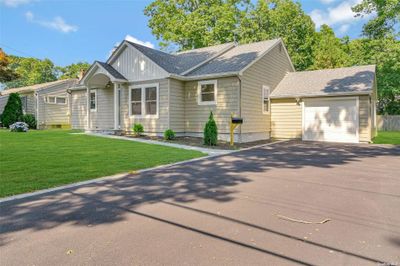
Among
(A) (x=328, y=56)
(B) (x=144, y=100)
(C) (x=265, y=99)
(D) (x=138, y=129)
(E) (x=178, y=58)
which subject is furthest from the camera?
(A) (x=328, y=56)

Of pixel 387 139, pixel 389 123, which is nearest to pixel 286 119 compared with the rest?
pixel 387 139

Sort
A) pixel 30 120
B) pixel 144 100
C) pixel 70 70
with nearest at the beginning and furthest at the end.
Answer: pixel 144 100 → pixel 30 120 → pixel 70 70

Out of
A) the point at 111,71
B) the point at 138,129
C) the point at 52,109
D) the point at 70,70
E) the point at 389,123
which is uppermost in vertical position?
the point at 70,70

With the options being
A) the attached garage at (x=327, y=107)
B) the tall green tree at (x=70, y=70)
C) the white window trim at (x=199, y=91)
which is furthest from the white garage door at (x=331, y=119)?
the tall green tree at (x=70, y=70)

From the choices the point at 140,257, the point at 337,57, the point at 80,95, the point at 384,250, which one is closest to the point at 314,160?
the point at 384,250

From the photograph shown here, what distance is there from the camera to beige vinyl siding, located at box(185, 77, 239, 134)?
45.5 ft

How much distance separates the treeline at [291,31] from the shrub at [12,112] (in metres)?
16.7

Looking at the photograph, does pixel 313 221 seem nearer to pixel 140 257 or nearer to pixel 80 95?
pixel 140 257

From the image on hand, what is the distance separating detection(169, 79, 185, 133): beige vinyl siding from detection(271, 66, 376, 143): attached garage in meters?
5.15

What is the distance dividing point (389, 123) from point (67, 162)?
26518 mm

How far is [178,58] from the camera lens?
18.4 metres

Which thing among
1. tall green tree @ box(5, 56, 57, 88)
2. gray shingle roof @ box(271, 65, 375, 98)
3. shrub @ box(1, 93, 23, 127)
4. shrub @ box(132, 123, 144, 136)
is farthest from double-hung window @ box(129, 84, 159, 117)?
tall green tree @ box(5, 56, 57, 88)

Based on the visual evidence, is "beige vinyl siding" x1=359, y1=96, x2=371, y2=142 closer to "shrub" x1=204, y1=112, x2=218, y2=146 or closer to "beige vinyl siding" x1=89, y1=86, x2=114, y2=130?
"shrub" x1=204, y1=112, x2=218, y2=146

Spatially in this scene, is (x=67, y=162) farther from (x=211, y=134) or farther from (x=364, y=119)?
(x=364, y=119)
